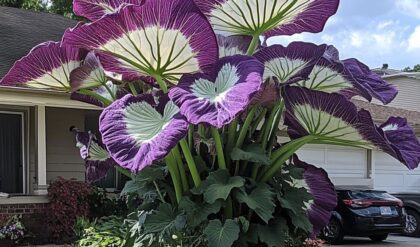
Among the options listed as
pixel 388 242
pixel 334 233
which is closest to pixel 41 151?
pixel 334 233

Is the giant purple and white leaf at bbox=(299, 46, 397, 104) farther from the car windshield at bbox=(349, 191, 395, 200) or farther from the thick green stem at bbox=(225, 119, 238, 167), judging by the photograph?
the car windshield at bbox=(349, 191, 395, 200)

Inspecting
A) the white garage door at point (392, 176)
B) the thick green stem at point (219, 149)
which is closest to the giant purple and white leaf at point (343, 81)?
the thick green stem at point (219, 149)

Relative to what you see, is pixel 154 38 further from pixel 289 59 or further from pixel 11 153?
pixel 11 153

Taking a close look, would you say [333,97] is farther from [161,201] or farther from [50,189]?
[50,189]

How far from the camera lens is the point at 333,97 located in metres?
2.57

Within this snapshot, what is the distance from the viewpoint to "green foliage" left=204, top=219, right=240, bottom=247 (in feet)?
7.99

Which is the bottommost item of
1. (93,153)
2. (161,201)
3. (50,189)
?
(50,189)

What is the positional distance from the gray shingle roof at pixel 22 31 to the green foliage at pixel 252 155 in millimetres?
8358

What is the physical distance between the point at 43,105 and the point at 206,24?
9.06 meters

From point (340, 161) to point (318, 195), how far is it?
1338 centimetres

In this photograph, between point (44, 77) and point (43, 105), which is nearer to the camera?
point (44, 77)

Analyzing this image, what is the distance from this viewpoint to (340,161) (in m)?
16.1

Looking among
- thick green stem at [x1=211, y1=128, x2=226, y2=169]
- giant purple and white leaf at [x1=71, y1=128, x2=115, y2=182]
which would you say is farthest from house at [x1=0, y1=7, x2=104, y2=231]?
thick green stem at [x1=211, y1=128, x2=226, y2=169]

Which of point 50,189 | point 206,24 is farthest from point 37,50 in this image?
point 50,189
